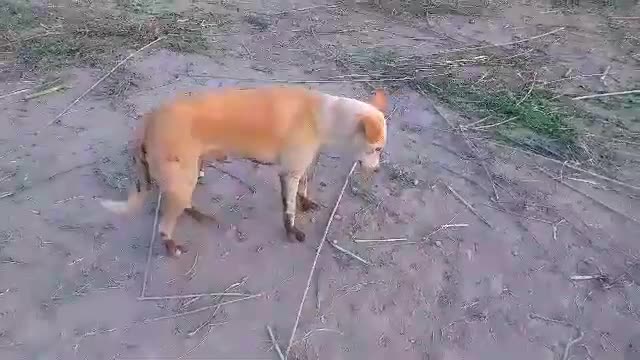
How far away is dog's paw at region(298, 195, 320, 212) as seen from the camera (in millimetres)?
4410

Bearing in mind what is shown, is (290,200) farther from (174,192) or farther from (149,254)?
(149,254)

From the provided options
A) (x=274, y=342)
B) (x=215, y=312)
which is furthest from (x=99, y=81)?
(x=274, y=342)

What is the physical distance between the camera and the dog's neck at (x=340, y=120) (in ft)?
12.2

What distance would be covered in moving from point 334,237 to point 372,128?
36.0 inches

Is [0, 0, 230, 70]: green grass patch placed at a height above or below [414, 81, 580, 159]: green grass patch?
above

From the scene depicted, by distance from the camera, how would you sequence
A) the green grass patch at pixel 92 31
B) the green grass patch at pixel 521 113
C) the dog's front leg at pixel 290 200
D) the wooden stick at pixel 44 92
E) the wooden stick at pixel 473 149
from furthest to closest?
the green grass patch at pixel 92 31, the wooden stick at pixel 44 92, the green grass patch at pixel 521 113, the wooden stick at pixel 473 149, the dog's front leg at pixel 290 200

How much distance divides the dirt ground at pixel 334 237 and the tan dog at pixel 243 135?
1.18 ft

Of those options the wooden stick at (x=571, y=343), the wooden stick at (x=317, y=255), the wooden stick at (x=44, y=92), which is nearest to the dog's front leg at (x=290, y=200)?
the wooden stick at (x=317, y=255)

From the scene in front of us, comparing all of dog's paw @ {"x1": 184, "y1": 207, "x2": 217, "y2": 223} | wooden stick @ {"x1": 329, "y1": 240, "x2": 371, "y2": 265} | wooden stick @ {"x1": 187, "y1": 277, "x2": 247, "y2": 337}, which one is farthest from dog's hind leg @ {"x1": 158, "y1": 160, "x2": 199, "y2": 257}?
wooden stick @ {"x1": 329, "y1": 240, "x2": 371, "y2": 265}

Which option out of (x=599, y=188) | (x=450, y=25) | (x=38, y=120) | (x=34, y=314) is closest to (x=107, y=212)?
(x=34, y=314)

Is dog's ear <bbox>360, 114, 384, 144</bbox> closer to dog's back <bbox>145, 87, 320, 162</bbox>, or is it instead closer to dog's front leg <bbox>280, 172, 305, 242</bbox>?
dog's back <bbox>145, 87, 320, 162</bbox>

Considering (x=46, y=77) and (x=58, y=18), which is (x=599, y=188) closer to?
(x=46, y=77)

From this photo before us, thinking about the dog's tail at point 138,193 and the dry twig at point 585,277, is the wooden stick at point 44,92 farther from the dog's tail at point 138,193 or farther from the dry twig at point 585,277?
the dry twig at point 585,277

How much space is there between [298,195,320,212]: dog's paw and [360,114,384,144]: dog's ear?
890 mm
